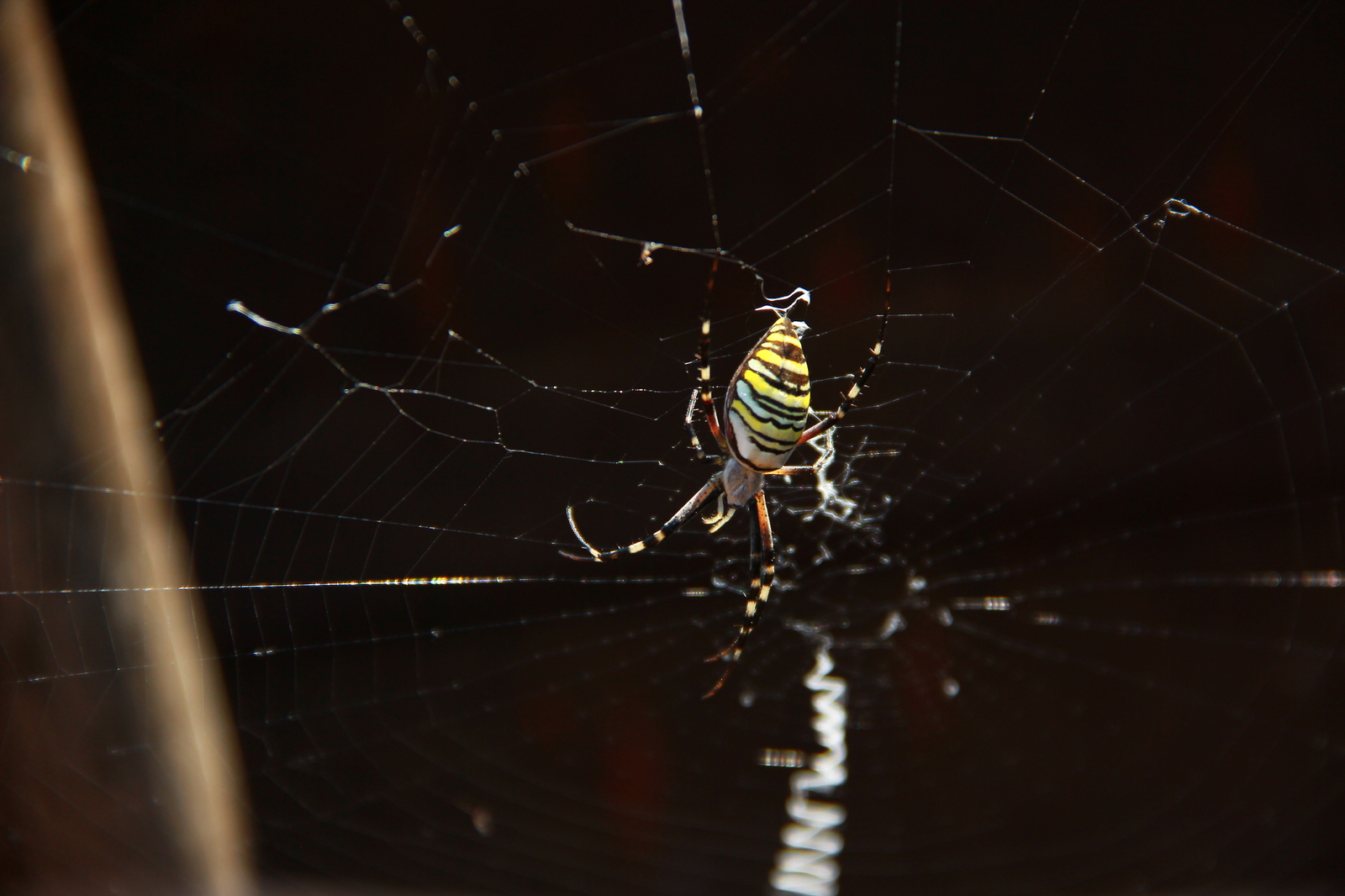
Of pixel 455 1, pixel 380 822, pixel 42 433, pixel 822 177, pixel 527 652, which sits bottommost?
pixel 380 822

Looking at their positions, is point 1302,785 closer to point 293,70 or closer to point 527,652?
point 527,652

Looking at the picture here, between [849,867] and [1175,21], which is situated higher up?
[1175,21]

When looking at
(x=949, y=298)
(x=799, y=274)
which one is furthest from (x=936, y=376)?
(x=799, y=274)

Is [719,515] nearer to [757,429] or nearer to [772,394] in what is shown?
[757,429]

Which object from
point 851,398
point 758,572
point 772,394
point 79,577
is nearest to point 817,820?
point 758,572

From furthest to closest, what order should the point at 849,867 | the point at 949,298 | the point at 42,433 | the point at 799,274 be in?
the point at 849,867 → the point at 949,298 → the point at 799,274 → the point at 42,433

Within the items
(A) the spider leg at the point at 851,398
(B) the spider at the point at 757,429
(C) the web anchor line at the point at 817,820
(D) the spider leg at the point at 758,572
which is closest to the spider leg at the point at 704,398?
(B) the spider at the point at 757,429
